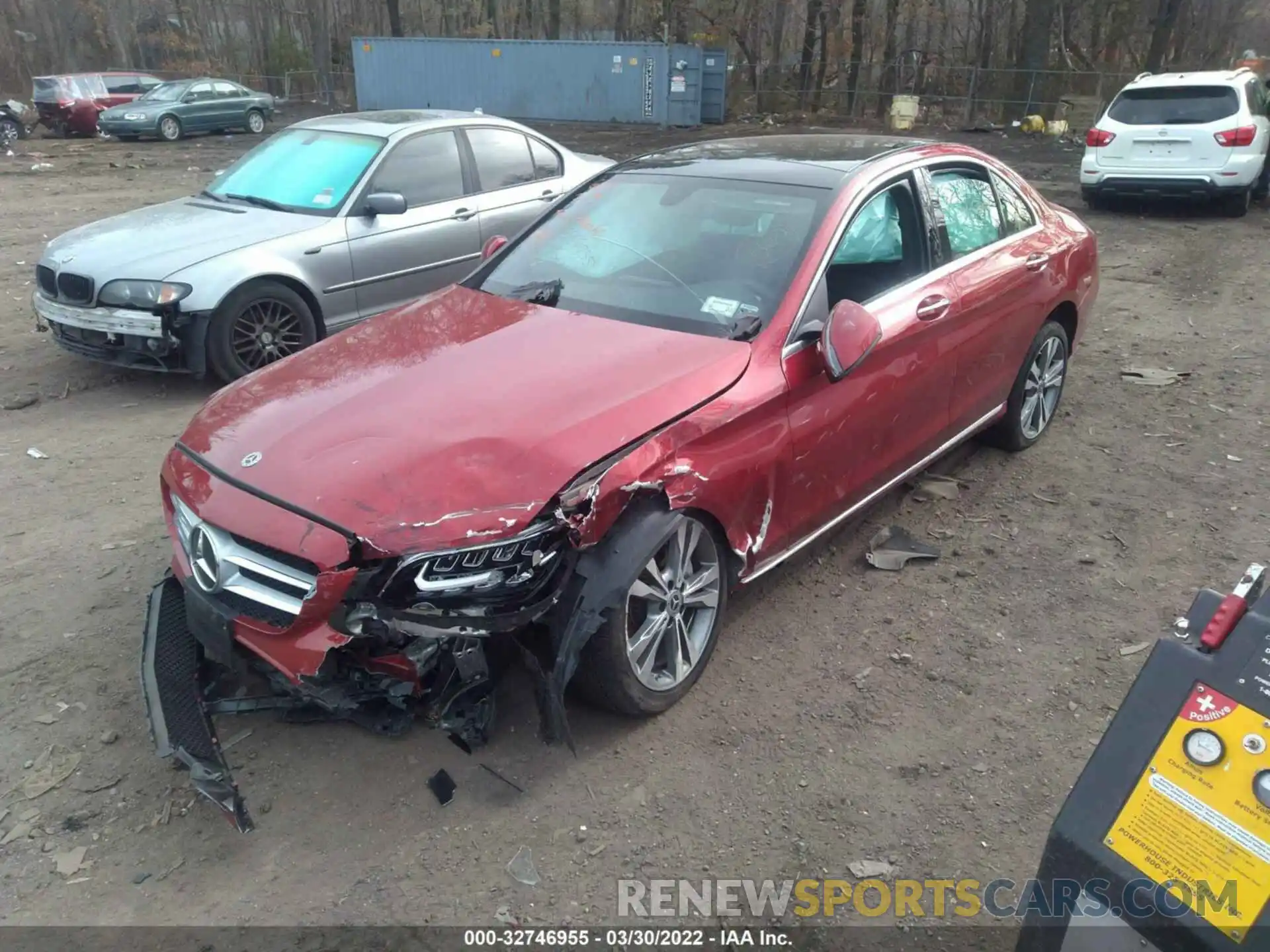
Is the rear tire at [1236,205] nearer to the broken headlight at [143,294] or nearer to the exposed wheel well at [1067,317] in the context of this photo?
the exposed wheel well at [1067,317]

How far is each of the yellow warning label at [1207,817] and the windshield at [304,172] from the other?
614cm

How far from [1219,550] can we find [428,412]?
3666 mm

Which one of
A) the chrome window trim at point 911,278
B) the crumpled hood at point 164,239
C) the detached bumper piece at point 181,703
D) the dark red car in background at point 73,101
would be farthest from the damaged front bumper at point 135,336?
the dark red car in background at point 73,101

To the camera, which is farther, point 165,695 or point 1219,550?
point 1219,550

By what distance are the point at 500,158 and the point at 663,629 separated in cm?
534

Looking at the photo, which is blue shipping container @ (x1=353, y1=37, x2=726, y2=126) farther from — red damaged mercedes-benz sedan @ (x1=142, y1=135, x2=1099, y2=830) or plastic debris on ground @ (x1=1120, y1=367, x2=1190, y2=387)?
red damaged mercedes-benz sedan @ (x1=142, y1=135, x2=1099, y2=830)

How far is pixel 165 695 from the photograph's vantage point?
2.94 meters

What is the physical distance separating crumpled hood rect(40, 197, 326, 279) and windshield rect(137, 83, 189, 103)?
19.6 metres

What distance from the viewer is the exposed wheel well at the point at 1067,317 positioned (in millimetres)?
5262

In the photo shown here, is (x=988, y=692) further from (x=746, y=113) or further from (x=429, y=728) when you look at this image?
(x=746, y=113)

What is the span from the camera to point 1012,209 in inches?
194

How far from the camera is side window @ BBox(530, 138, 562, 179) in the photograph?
25.2ft

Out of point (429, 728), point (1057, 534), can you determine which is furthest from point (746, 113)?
point (429, 728)

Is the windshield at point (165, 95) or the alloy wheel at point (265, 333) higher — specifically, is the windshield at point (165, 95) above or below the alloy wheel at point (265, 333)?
above
